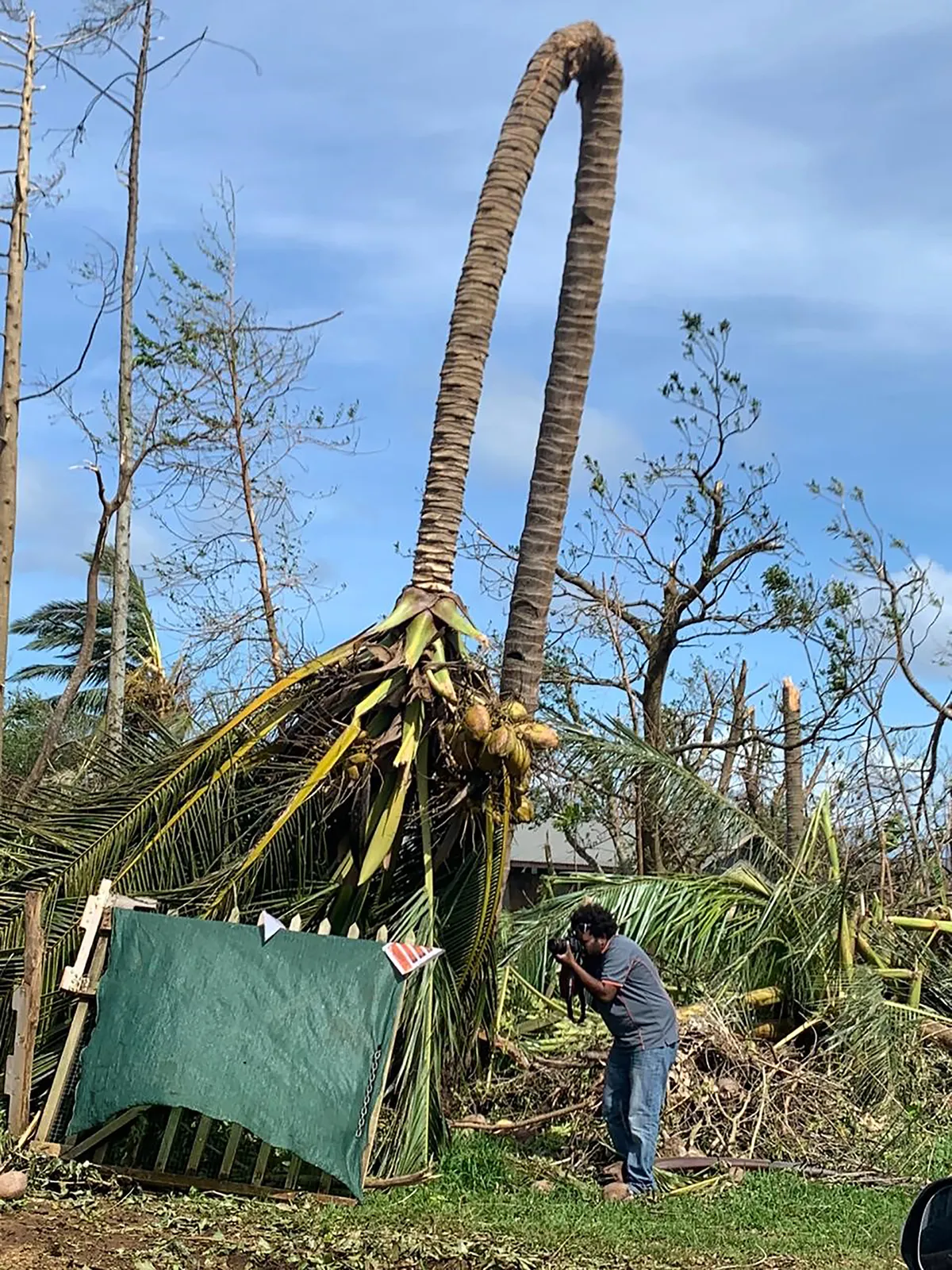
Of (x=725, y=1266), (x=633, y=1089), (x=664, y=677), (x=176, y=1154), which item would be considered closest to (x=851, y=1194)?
(x=633, y=1089)

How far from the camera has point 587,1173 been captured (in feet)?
28.0

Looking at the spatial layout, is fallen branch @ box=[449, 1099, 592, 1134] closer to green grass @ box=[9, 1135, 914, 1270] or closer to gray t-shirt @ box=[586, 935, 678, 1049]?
green grass @ box=[9, 1135, 914, 1270]

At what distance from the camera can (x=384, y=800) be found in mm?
8586

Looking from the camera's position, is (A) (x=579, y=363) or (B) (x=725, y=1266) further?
(A) (x=579, y=363)

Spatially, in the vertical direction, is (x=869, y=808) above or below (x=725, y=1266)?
above

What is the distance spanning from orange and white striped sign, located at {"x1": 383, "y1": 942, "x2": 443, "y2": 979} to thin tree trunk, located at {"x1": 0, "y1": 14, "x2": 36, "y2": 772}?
4.06 metres

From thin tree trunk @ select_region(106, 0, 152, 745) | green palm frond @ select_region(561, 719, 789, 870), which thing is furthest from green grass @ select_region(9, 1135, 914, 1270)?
thin tree trunk @ select_region(106, 0, 152, 745)

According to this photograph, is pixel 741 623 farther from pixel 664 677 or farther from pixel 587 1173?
pixel 587 1173

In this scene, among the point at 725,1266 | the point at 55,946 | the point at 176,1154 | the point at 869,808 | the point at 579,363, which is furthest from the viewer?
the point at 869,808

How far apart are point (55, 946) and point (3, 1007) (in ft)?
1.62

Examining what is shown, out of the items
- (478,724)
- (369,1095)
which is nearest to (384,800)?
(478,724)

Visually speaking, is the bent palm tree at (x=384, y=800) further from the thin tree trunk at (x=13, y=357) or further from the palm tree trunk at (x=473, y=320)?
the thin tree trunk at (x=13, y=357)

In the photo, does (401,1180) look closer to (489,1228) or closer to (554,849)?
(489,1228)

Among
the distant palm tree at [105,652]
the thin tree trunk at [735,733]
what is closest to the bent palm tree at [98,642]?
the distant palm tree at [105,652]
